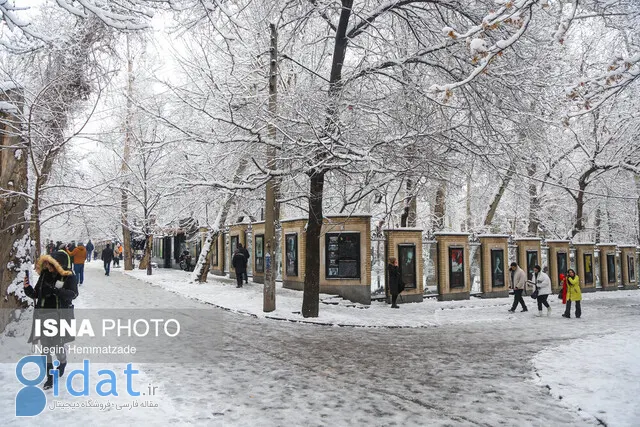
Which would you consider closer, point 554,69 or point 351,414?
point 351,414

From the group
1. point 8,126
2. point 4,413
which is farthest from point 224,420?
point 8,126

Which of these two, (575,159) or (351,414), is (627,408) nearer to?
(351,414)

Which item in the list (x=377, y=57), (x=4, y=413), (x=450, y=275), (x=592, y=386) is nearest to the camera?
(x=4, y=413)

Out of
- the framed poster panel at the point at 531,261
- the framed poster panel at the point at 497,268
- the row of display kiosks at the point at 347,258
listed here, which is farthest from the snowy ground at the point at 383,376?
the framed poster panel at the point at 531,261

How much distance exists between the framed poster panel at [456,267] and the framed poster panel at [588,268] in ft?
41.7

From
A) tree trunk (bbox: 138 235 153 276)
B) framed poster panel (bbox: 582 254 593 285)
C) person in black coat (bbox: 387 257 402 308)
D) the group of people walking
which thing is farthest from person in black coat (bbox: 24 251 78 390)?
framed poster panel (bbox: 582 254 593 285)

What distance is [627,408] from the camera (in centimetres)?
592

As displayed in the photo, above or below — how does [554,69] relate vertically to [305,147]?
above

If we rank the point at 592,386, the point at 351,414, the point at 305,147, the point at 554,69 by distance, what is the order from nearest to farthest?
the point at 351,414, the point at 592,386, the point at 305,147, the point at 554,69

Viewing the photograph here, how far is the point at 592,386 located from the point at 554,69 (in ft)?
28.7

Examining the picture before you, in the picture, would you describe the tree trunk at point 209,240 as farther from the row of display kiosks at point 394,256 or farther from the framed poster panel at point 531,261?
the framed poster panel at point 531,261

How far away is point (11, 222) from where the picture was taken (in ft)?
27.9

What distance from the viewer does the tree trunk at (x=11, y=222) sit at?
836 centimetres

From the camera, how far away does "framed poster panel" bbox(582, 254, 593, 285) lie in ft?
94.0
